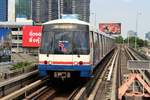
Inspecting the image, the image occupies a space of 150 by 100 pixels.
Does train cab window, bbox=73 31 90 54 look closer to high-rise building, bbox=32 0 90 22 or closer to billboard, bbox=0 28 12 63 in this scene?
billboard, bbox=0 28 12 63

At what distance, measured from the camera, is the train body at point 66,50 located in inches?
750

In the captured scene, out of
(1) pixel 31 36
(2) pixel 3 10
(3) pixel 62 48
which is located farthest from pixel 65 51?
(2) pixel 3 10

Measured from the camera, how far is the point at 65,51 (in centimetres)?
1909

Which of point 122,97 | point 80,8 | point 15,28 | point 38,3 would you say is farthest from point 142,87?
point 15,28

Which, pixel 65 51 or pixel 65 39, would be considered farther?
pixel 65 39

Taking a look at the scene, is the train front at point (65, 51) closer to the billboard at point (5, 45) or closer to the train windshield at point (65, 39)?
the train windshield at point (65, 39)

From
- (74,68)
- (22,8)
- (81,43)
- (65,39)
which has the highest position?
(22,8)

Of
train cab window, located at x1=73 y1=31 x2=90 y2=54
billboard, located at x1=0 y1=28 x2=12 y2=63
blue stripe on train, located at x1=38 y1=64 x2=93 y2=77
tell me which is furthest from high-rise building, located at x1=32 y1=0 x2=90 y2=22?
blue stripe on train, located at x1=38 y1=64 x2=93 y2=77

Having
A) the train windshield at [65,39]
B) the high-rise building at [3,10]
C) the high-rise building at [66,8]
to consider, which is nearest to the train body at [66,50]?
the train windshield at [65,39]

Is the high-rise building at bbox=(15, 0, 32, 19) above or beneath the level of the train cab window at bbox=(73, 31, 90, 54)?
above

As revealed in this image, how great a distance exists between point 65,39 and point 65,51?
1.89 feet

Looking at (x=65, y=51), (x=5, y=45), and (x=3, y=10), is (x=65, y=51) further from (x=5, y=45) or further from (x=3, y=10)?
(x=3, y=10)

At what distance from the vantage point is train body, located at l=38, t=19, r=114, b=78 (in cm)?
1906

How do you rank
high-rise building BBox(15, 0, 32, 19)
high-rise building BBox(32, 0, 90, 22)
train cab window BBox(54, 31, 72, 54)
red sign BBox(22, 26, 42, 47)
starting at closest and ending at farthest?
train cab window BBox(54, 31, 72, 54) < red sign BBox(22, 26, 42, 47) < high-rise building BBox(32, 0, 90, 22) < high-rise building BBox(15, 0, 32, 19)
